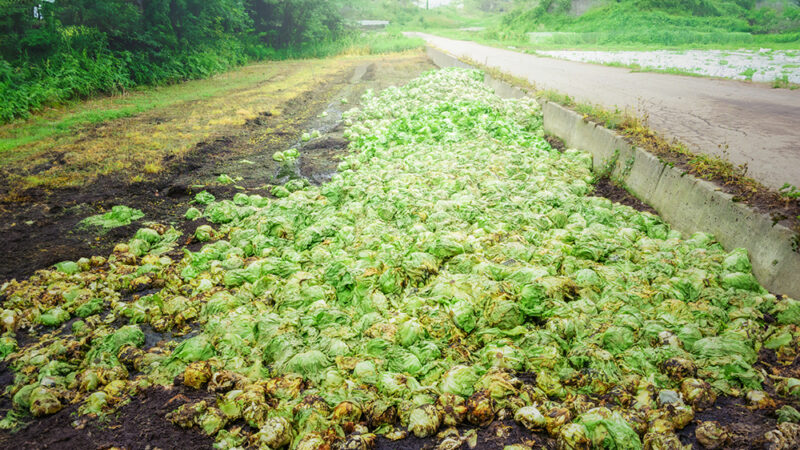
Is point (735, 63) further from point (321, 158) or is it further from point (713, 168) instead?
point (321, 158)

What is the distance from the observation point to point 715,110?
9461 mm

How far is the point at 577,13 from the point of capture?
42.1 m

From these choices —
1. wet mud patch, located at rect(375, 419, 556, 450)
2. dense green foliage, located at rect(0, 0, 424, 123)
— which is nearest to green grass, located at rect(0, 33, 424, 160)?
dense green foliage, located at rect(0, 0, 424, 123)

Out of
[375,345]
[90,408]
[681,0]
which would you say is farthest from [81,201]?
[681,0]

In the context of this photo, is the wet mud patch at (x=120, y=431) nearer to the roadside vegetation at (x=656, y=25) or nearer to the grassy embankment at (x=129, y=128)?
the grassy embankment at (x=129, y=128)

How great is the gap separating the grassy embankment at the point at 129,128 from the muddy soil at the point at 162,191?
55 cm

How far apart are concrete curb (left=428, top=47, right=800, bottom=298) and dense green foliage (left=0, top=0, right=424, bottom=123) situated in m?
17.1

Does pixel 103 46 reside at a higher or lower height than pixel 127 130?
higher

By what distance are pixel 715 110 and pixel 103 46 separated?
77.3 ft

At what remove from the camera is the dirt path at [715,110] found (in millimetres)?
6465

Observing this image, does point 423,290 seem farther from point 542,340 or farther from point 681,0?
point 681,0

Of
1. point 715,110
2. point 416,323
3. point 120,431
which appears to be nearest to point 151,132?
point 120,431

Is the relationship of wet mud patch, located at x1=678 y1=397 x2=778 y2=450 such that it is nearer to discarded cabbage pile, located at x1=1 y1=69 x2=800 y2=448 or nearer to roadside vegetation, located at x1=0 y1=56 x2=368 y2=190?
discarded cabbage pile, located at x1=1 y1=69 x2=800 y2=448

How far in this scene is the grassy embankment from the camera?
923 centimetres
